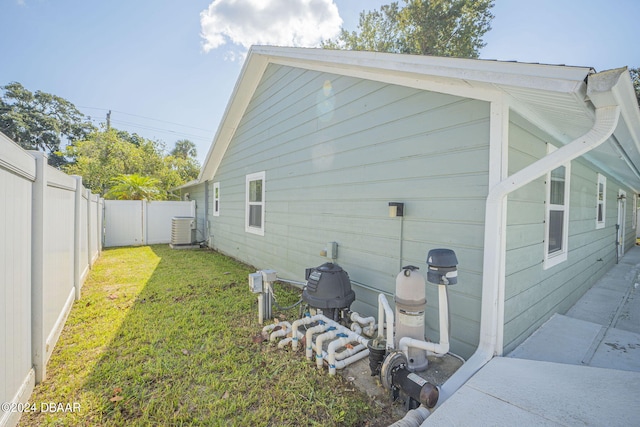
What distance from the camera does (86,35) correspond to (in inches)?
406

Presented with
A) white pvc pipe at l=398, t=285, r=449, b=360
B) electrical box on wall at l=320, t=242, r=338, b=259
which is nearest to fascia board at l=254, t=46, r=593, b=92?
white pvc pipe at l=398, t=285, r=449, b=360

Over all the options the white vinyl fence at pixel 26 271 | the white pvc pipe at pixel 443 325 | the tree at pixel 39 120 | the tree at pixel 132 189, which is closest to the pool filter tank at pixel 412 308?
the white pvc pipe at pixel 443 325

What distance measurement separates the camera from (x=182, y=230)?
10.3 m

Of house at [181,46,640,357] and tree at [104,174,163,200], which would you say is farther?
tree at [104,174,163,200]

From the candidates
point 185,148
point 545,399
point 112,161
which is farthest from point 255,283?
point 185,148

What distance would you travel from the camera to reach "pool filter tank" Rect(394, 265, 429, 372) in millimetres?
2295

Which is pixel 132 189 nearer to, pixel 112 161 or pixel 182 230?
pixel 182 230

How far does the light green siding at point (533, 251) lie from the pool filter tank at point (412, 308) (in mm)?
790

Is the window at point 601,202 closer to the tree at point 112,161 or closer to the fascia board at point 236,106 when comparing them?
the fascia board at point 236,106

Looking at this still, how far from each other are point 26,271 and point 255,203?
488 centimetres

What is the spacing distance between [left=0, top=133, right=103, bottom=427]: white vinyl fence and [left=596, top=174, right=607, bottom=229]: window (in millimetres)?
8437

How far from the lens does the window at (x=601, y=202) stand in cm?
559

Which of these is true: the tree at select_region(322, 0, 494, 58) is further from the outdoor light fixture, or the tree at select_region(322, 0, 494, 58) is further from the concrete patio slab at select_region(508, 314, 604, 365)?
the concrete patio slab at select_region(508, 314, 604, 365)

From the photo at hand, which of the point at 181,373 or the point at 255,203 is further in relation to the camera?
the point at 255,203
